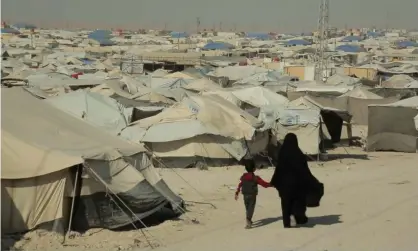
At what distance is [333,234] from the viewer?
9.27 m

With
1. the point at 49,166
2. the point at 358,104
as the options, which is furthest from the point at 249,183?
the point at 358,104

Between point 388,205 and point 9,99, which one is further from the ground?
point 9,99

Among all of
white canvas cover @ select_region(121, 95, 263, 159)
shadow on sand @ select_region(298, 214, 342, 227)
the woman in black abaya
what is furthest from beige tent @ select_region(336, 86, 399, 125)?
the woman in black abaya

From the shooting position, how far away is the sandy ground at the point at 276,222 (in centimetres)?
867

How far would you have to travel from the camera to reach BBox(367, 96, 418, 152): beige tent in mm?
19078

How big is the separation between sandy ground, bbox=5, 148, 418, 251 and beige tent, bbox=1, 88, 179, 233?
40cm

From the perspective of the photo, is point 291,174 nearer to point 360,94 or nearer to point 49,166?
point 49,166

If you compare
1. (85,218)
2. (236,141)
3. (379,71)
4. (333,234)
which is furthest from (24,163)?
(379,71)

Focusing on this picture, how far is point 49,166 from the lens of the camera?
8.66 m

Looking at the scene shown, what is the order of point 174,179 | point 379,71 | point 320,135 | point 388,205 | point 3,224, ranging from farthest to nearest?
1. point 379,71
2. point 320,135
3. point 174,179
4. point 388,205
5. point 3,224

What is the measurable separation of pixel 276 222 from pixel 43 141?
3431 millimetres

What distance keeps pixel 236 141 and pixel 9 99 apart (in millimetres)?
6711

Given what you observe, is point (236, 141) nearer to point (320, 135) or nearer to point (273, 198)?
point (320, 135)

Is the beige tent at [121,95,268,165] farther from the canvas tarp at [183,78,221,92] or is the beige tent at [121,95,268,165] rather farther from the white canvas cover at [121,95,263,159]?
the canvas tarp at [183,78,221,92]
